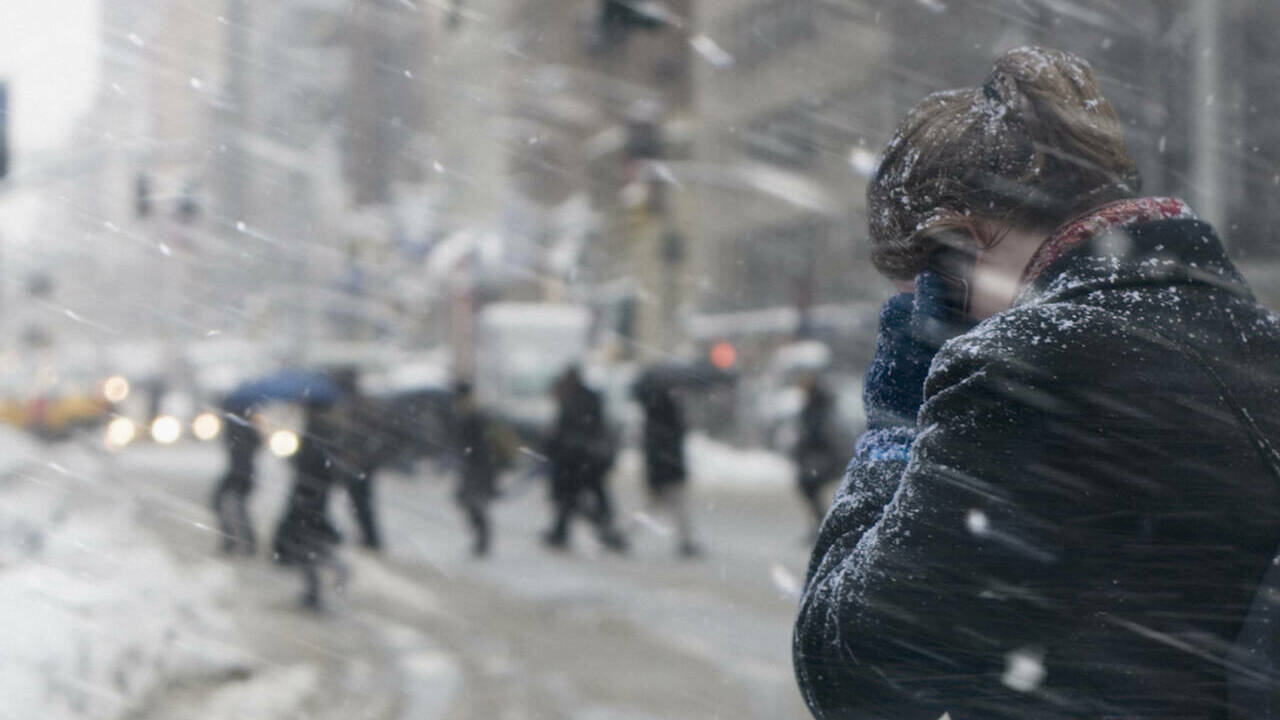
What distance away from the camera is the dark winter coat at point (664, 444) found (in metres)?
11.0

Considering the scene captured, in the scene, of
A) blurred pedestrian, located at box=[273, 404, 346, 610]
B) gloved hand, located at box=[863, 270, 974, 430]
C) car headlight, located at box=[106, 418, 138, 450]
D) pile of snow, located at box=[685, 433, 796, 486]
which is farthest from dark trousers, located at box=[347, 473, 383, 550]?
car headlight, located at box=[106, 418, 138, 450]

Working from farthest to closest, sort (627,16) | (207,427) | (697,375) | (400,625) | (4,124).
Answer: (207,427) < (697,375) < (627,16) < (400,625) < (4,124)

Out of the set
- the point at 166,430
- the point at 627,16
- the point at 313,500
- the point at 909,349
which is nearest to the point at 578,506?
the point at 313,500

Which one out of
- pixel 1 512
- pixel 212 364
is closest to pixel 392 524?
pixel 1 512

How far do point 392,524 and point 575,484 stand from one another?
3.25m

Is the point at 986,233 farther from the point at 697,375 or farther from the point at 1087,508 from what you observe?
the point at 697,375

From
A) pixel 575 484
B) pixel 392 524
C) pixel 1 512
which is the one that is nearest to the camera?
pixel 1 512

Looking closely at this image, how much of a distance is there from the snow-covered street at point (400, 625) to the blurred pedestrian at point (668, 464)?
1.13 feet

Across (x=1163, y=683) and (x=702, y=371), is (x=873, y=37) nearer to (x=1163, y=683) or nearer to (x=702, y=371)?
(x=702, y=371)

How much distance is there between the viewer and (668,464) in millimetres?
10961

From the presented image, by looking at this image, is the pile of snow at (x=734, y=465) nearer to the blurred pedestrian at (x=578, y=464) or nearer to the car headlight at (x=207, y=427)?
the blurred pedestrian at (x=578, y=464)

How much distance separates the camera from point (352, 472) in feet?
35.6

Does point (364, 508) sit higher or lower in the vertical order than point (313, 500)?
lower

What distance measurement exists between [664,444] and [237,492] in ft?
12.1
